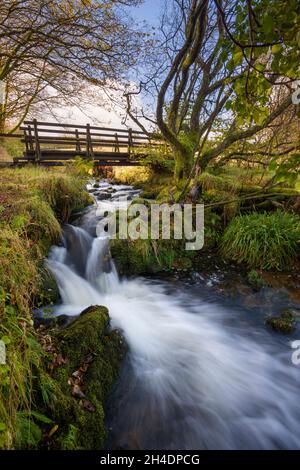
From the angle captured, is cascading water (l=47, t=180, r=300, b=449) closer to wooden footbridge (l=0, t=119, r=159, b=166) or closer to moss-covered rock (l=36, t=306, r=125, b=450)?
moss-covered rock (l=36, t=306, r=125, b=450)

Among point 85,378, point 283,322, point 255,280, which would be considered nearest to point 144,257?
point 255,280

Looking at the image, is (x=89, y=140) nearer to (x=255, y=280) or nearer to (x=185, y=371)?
(x=255, y=280)

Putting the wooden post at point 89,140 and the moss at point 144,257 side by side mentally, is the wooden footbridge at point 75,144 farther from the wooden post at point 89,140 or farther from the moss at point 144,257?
the moss at point 144,257

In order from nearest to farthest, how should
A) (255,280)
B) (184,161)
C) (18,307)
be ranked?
(18,307)
(255,280)
(184,161)

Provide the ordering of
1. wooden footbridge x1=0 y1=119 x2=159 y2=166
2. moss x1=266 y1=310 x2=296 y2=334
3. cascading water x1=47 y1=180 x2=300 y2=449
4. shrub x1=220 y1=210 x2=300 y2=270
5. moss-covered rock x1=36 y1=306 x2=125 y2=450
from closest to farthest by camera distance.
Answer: moss-covered rock x1=36 y1=306 x2=125 y2=450 → cascading water x1=47 y1=180 x2=300 y2=449 → moss x1=266 y1=310 x2=296 y2=334 → shrub x1=220 y1=210 x2=300 y2=270 → wooden footbridge x1=0 y1=119 x2=159 y2=166

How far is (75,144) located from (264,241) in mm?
10977

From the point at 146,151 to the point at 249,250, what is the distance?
5739 mm

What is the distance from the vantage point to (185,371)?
9.95 feet

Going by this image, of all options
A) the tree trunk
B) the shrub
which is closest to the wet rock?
the shrub

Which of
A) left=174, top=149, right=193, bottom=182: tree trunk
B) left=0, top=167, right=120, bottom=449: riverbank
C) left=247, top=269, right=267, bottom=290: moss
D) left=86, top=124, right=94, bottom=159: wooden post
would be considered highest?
left=86, top=124, right=94, bottom=159: wooden post

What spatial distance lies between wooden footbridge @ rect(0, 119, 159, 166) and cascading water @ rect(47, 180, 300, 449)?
6109 mm

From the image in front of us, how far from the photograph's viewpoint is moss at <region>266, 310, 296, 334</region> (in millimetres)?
3607

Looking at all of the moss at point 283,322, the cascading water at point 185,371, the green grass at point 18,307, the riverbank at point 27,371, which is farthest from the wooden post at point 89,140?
the moss at point 283,322

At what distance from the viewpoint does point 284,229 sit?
5.14 m
